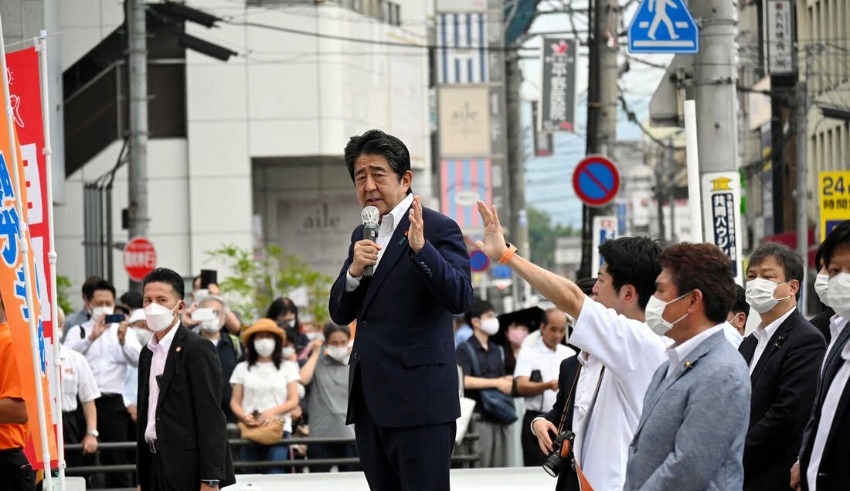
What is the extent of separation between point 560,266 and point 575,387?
10395 cm

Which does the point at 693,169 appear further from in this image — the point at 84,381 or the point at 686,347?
the point at 84,381

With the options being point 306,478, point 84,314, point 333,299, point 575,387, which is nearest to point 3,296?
point 333,299

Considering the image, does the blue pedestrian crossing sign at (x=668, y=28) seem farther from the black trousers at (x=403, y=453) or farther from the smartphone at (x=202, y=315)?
the black trousers at (x=403, y=453)

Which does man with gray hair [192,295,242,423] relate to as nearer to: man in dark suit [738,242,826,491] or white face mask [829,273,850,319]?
man in dark suit [738,242,826,491]

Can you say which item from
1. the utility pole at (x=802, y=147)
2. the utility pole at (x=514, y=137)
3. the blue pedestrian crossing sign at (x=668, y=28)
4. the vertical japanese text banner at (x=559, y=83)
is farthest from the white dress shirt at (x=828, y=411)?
the utility pole at (x=802, y=147)

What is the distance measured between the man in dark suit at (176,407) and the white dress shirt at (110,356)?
5.55 meters

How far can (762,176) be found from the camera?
2199 inches

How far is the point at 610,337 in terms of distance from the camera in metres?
5.54

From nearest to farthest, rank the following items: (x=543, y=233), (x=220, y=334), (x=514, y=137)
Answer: (x=220, y=334) → (x=514, y=137) → (x=543, y=233)

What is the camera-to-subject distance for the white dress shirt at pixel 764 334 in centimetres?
742

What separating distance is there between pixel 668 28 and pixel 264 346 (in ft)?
15.4

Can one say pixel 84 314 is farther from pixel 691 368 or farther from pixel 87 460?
pixel 691 368

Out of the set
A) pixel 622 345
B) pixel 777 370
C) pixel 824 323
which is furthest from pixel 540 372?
pixel 622 345

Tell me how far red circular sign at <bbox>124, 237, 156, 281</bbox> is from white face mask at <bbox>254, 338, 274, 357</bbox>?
35.9ft
